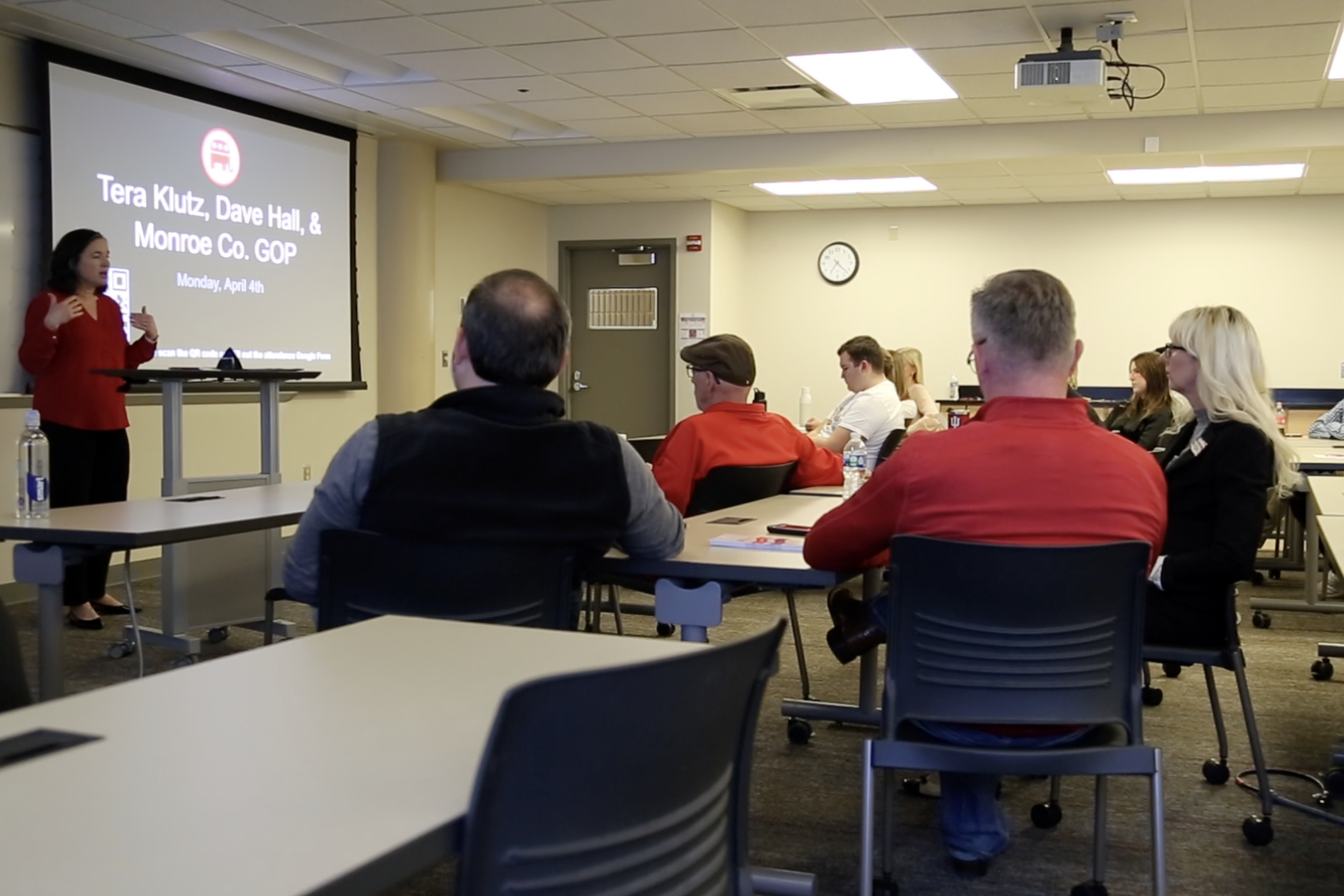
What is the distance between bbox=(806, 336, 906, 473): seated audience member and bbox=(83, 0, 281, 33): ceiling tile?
3.01 metres

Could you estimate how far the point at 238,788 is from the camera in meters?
1.12

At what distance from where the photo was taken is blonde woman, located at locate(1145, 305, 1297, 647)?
9.40ft

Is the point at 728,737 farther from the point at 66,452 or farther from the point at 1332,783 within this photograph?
the point at 66,452

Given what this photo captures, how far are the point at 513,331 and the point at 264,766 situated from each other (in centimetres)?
120

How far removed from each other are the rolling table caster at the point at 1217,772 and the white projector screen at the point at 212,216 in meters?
5.27

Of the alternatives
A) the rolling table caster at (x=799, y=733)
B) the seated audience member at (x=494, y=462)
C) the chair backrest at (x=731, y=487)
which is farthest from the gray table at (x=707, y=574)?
the rolling table caster at (x=799, y=733)

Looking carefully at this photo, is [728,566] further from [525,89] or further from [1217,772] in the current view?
[525,89]

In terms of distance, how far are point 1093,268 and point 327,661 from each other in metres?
10.00

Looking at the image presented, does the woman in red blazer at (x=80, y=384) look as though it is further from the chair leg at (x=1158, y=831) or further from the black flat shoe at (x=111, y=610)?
the chair leg at (x=1158, y=831)

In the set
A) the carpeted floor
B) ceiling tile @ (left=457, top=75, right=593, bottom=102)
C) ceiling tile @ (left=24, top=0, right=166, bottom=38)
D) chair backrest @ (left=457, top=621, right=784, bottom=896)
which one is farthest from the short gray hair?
ceiling tile @ (left=457, top=75, right=593, bottom=102)

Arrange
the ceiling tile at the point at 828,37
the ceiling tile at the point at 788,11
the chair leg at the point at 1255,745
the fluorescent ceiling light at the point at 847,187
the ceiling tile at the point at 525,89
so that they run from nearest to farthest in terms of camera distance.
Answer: the chair leg at the point at 1255,745
the ceiling tile at the point at 788,11
the ceiling tile at the point at 828,37
the ceiling tile at the point at 525,89
the fluorescent ceiling light at the point at 847,187

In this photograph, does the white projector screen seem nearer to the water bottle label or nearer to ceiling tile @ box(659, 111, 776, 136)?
ceiling tile @ box(659, 111, 776, 136)

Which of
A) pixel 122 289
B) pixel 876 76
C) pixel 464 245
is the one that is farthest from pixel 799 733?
pixel 464 245

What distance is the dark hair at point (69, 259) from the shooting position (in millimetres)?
5062
